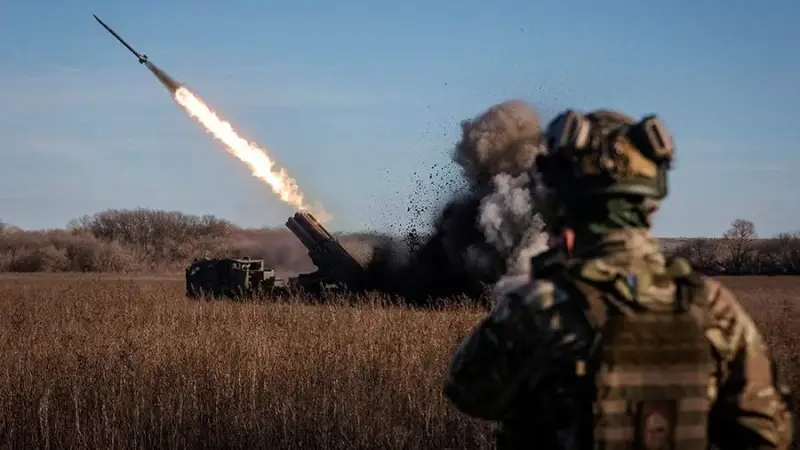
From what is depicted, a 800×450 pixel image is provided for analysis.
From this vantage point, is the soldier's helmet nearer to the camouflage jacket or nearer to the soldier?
the soldier

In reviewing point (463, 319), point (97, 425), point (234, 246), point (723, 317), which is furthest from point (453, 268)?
point (234, 246)

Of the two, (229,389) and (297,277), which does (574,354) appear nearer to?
(229,389)

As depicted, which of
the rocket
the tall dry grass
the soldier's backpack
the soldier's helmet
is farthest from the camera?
the rocket

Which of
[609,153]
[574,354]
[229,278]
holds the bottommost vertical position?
[229,278]

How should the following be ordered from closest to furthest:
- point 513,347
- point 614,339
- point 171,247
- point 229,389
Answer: point 614,339, point 513,347, point 229,389, point 171,247

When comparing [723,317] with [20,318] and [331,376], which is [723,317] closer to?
[331,376]

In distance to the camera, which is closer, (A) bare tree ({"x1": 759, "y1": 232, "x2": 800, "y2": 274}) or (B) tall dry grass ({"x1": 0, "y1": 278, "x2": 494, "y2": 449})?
(B) tall dry grass ({"x1": 0, "y1": 278, "x2": 494, "y2": 449})

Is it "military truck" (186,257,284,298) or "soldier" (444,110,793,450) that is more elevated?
"soldier" (444,110,793,450)

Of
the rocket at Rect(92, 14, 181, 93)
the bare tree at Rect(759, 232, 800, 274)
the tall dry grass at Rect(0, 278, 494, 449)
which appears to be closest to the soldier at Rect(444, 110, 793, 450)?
the tall dry grass at Rect(0, 278, 494, 449)

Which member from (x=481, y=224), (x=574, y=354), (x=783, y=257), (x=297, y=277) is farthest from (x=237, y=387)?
(x=783, y=257)

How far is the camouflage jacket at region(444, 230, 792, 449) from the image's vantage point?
2.57 meters

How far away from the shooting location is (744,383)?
2.69m

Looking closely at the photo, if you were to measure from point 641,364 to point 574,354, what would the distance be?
173 mm

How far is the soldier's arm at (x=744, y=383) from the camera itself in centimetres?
267
